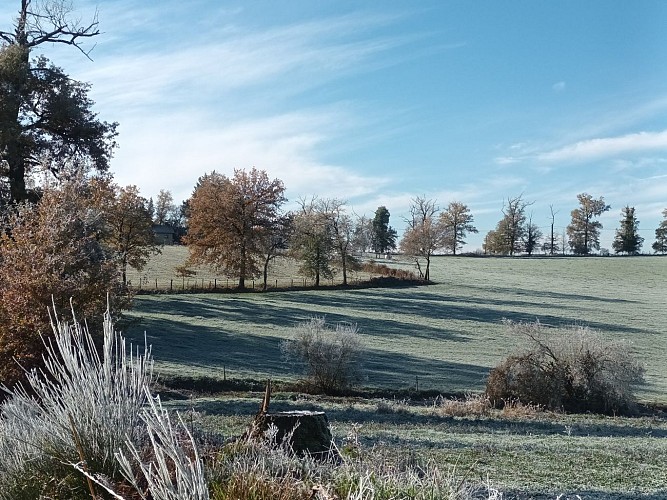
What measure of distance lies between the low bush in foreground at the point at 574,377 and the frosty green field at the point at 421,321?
167 centimetres

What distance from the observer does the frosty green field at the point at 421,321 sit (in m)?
30.2

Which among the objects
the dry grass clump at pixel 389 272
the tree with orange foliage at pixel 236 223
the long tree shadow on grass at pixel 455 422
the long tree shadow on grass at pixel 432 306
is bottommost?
the long tree shadow on grass at pixel 455 422

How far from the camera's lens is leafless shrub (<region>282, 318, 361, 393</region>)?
25.5m

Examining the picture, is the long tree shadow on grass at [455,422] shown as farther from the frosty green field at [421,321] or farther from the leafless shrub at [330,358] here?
the leafless shrub at [330,358]

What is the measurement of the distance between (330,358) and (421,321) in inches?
925

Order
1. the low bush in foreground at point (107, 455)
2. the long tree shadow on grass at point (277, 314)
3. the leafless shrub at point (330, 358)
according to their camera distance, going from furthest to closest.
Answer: the long tree shadow on grass at point (277, 314)
the leafless shrub at point (330, 358)
the low bush in foreground at point (107, 455)

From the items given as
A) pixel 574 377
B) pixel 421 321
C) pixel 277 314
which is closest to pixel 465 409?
pixel 574 377

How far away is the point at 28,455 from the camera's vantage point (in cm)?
398

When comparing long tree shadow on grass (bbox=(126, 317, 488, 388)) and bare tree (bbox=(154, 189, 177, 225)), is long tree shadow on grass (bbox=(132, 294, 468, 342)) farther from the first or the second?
bare tree (bbox=(154, 189, 177, 225))

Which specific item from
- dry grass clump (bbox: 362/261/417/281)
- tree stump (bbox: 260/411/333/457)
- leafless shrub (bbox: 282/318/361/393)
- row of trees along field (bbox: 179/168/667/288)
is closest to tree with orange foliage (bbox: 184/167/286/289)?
row of trees along field (bbox: 179/168/667/288)

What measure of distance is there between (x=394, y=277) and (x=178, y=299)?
84.9 feet

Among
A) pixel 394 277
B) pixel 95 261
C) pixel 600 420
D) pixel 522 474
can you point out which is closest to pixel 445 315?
pixel 394 277

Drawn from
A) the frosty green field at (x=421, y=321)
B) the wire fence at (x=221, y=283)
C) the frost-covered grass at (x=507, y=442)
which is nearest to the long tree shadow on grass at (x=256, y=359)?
the frosty green field at (x=421, y=321)

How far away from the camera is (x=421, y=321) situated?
48.1m
